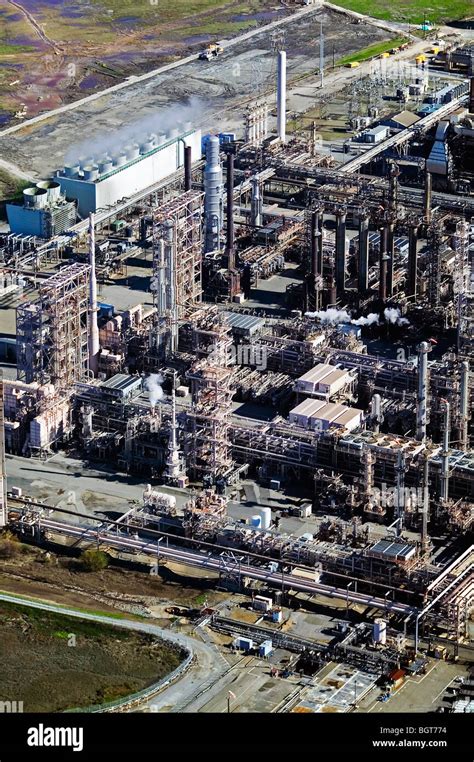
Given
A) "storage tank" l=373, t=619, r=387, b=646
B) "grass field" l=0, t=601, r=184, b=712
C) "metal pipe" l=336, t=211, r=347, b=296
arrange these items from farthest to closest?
"metal pipe" l=336, t=211, r=347, b=296
"storage tank" l=373, t=619, r=387, b=646
"grass field" l=0, t=601, r=184, b=712

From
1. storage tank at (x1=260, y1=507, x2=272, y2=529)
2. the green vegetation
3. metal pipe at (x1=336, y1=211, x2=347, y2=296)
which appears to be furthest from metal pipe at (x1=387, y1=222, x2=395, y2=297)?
the green vegetation

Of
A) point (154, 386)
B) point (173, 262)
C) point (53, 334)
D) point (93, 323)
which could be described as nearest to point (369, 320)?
point (173, 262)

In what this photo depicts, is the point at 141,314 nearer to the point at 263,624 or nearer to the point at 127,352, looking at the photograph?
the point at 127,352

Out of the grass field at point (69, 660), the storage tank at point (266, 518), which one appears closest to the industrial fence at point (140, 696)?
the grass field at point (69, 660)

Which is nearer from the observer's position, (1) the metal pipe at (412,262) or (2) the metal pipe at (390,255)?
(1) the metal pipe at (412,262)

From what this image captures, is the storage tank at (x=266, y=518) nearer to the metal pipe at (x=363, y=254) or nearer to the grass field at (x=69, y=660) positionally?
the grass field at (x=69, y=660)

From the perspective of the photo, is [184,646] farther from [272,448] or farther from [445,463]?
[445,463]

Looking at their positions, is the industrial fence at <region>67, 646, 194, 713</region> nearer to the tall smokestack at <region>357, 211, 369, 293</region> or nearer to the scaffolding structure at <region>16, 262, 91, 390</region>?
the scaffolding structure at <region>16, 262, 91, 390</region>

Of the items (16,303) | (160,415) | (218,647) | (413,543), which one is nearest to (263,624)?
(218,647)
